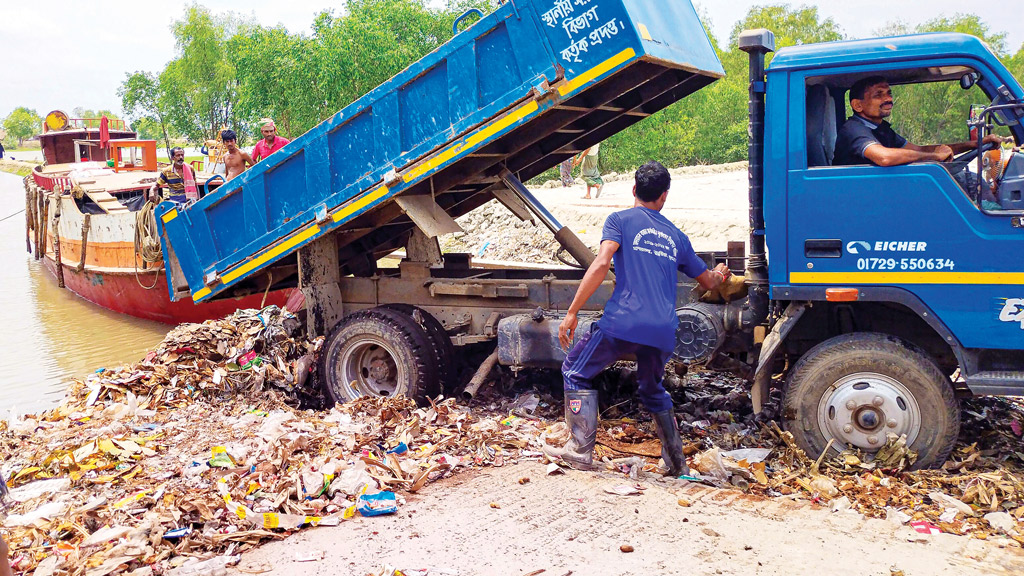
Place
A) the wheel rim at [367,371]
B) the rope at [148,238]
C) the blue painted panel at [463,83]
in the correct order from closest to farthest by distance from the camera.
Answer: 1. the blue painted panel at [463,83]
2. the wheel rim at [367,371]
3. the rope at [148,238]

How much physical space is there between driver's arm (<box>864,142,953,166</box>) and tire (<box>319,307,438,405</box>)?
3.35 metres

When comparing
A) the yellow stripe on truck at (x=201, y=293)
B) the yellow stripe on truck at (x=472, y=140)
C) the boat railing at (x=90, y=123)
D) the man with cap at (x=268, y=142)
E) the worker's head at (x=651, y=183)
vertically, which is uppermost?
the boat railing at (x=90, y=123)

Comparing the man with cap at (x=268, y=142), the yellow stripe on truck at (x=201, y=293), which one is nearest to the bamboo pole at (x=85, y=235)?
the man with cap at (x=268, y=142)

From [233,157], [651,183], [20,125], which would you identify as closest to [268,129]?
[233,157]

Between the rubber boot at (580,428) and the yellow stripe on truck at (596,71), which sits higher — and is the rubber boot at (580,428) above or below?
below

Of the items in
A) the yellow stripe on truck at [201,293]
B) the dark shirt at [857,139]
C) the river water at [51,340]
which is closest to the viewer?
the dark shirt at [857,139]

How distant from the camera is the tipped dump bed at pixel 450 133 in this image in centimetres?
527

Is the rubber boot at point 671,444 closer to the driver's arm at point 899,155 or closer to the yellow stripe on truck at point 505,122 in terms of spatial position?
the driver's arm at point 899,155

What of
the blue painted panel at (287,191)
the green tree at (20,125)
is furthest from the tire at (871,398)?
the green tree at (20,125)

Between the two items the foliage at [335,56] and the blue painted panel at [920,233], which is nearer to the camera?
the blue painted panel at [920,233]

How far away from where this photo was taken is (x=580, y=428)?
4.86 metres

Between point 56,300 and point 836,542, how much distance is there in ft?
57.8

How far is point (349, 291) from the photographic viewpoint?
7.12 meters

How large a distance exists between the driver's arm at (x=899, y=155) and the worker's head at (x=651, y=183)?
3.73ft
